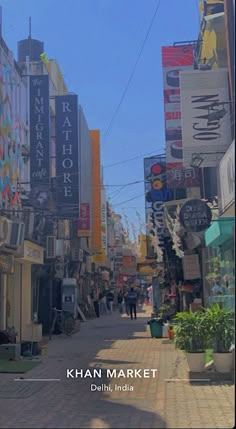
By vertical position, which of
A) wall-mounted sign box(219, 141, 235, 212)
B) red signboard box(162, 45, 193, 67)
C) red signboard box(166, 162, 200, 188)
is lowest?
wall-mounted sign box(219, 141, 235, 212)

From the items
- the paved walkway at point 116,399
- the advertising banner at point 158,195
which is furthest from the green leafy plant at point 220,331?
the advertising banner at point 158,195

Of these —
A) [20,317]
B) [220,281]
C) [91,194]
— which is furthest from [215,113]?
[91,194]

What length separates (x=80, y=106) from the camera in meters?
35.8

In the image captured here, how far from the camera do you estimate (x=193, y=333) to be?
9.70 meters

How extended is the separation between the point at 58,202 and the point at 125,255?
3330 cm

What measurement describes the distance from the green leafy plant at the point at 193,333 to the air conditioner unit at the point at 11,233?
6692 millimetres

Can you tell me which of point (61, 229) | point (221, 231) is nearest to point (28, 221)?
point (61, 229)

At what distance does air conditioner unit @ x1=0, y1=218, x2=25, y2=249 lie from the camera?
1498 centimetres

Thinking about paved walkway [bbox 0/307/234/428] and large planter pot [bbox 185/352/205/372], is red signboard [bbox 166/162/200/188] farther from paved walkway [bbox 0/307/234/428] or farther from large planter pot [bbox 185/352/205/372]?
large planter pot [bbox 185/352/205/372]

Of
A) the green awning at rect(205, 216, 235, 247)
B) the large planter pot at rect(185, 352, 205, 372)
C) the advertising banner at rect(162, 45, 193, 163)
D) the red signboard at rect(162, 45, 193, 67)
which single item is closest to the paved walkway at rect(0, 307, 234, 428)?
the large planter pot at rect(185, 352, 205, 372)

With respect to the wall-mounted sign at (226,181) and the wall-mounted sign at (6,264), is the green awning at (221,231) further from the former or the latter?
the wall-mounted sign at (6,264)

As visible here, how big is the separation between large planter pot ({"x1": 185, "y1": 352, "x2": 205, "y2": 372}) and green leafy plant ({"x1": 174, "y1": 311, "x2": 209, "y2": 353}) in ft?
0.31

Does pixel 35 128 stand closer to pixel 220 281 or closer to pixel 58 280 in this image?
pixel 58 280

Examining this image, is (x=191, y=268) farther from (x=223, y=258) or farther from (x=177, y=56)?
(x=177, y=56)
